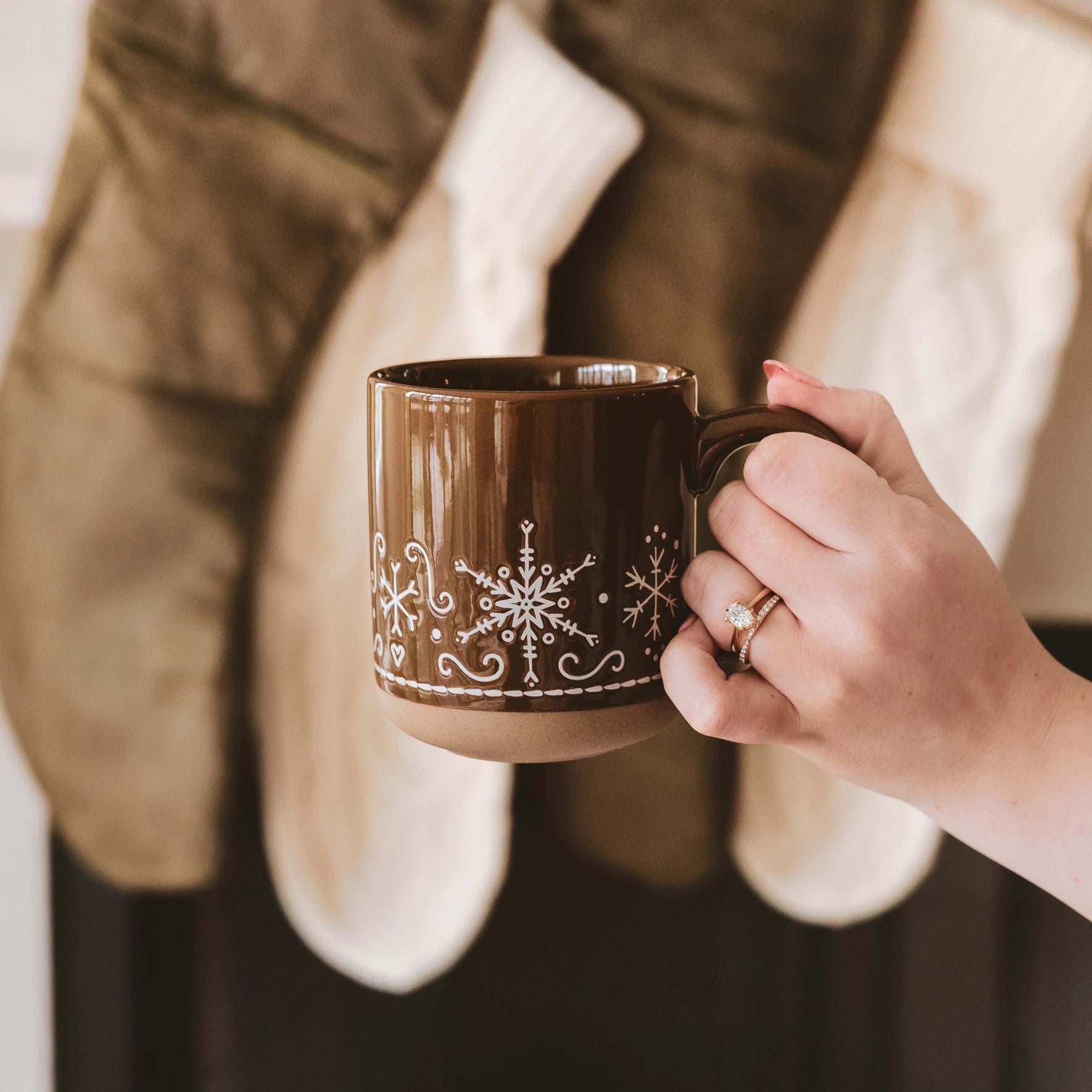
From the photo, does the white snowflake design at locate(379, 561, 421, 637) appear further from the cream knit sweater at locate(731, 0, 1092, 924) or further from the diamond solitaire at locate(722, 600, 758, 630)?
the cream knit sweater at locate(731, 0, 1092, 924)

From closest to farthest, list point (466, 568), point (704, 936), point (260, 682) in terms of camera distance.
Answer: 1. point (466, 568)
2. point (260, 682)
3. point (704, 936)

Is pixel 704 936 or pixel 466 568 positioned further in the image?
pixel 704 936

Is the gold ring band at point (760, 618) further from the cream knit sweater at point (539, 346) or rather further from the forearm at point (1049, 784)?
the cream knit sweater at point (539, 346)

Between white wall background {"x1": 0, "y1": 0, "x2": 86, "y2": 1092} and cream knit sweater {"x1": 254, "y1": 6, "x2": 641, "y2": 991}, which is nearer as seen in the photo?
cream knit sweater {"x1": 254, "y1": 6, "x2": 641, "y2": 991}

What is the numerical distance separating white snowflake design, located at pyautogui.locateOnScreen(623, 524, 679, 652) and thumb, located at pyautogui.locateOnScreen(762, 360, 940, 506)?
0.08 m

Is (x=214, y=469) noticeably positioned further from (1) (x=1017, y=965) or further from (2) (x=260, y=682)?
(1) (x=1017, y=965)

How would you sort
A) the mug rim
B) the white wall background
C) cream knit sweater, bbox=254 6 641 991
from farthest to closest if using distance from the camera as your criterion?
the white wall background < cream knit sweater, bbox=254 6 641 991 < the mug rim

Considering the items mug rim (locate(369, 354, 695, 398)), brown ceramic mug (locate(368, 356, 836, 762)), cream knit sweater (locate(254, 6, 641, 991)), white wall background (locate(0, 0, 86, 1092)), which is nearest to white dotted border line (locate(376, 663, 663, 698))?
brown ceramic mug (locate(368, 356, 836, 762))

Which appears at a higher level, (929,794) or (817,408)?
(817,408)

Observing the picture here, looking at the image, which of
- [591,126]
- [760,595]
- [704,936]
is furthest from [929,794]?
[704,936]

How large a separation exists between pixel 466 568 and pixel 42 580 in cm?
51

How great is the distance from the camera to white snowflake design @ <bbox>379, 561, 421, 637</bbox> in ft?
1.40

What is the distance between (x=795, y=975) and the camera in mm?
1018

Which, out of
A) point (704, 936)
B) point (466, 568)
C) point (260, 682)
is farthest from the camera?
point (704, 936)
